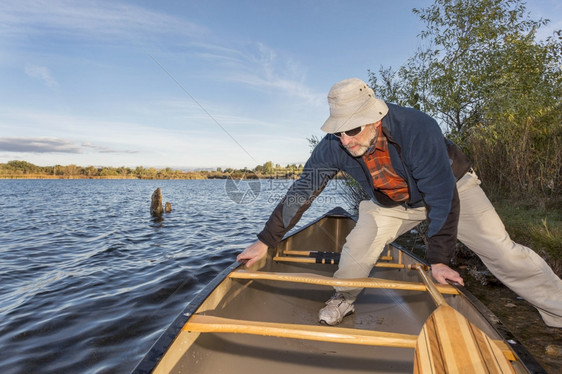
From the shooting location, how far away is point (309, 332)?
2.02 m

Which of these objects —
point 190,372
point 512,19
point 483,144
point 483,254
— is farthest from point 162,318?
point 512,19

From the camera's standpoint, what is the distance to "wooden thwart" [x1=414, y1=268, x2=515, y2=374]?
5.17 ft

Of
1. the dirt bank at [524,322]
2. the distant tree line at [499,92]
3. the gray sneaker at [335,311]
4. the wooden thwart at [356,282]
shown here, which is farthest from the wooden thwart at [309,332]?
the distant tree line at [499,92]

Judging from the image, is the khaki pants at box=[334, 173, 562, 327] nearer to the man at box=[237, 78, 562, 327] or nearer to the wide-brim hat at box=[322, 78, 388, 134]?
the man at box=[237, 78, 562, 327]

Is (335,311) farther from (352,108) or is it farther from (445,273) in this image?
(352,108)

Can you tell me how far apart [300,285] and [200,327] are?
2.31 meters

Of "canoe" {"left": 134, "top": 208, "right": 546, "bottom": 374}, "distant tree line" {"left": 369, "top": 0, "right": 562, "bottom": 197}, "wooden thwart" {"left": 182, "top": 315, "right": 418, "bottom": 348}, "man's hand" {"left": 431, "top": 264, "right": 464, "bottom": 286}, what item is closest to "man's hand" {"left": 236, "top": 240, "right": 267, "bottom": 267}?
"canoe" {"left": 134, "top": 208, "right": 546, "bottom": 374}

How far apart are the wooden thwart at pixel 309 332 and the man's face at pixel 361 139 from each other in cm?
140

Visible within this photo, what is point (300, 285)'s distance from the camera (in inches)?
166

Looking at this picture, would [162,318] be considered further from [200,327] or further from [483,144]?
[483,144]

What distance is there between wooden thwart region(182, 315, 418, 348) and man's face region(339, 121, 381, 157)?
140 cm

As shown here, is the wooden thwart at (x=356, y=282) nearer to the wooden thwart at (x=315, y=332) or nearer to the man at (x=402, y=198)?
the man at (x=402, y=198)

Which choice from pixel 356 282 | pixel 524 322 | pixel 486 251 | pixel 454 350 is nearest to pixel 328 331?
pixel 454 350

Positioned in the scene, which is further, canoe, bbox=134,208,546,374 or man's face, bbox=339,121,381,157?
man's face, bbox=339,121,381,157
